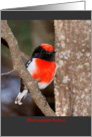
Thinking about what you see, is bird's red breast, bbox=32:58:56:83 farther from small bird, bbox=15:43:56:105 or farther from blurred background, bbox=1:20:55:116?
blurred background, bbox=1:20:55:116

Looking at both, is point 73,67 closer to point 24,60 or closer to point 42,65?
point 42,65

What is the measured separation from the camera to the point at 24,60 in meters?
2.00

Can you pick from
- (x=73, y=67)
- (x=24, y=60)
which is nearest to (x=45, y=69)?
(x=73, y=67)

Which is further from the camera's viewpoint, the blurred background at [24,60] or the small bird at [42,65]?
the blurred background at [24,60]

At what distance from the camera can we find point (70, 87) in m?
1.73

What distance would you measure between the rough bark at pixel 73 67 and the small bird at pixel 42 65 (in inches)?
3.8

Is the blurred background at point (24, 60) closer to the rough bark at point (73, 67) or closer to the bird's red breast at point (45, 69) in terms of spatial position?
the rough bark at point (73, 67)

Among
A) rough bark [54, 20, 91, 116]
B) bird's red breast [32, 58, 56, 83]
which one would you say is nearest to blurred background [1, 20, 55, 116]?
rough bark [54, 20, 91, 116]

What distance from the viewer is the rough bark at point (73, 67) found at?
1671mm

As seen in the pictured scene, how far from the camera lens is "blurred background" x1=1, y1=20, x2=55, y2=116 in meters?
1.85

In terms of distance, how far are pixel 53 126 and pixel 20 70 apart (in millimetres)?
376

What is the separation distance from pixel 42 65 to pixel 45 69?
0.03 meters

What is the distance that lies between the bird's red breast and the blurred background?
26cm

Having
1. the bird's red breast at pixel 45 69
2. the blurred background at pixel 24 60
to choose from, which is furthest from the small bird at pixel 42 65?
the blurred background at pixel 24 60
